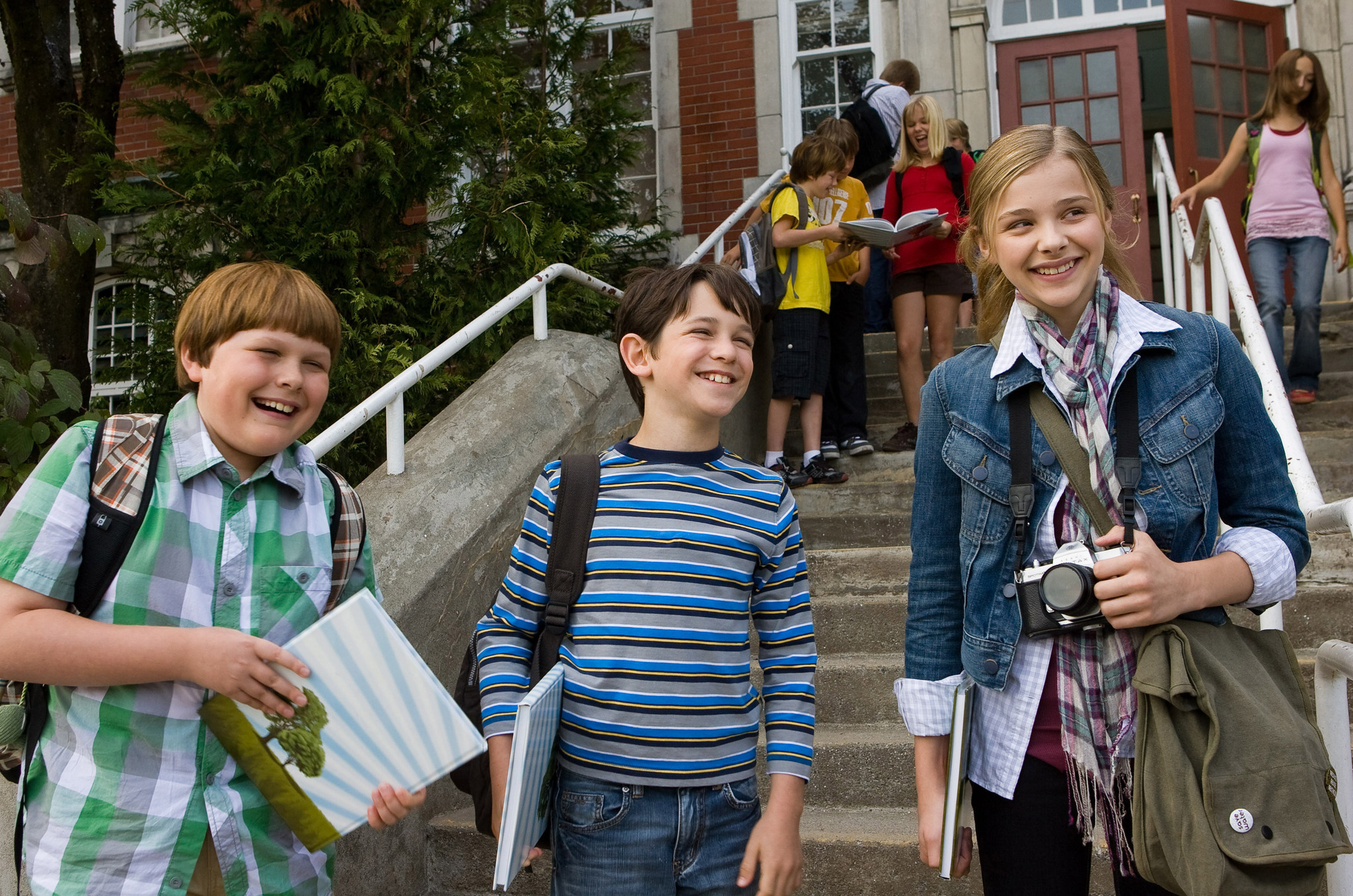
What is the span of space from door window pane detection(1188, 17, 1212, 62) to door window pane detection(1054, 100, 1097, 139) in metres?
0.88

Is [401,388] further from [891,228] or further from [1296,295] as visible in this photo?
[1296,295]

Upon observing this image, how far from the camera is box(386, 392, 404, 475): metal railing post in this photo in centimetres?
345

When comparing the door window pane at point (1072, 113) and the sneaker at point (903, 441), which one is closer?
the sneaker at point (903, 441)

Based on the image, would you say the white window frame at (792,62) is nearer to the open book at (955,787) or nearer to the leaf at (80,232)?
the leaf at (80,232)

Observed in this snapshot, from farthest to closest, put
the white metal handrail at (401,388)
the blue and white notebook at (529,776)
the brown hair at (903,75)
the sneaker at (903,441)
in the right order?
the brown hair at (903,75)
the sneaker at (903,441)
the white metal handrail at (401,388)
the blue and white notebook at (529,776)

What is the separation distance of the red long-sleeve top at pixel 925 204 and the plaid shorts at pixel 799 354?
0.66 m

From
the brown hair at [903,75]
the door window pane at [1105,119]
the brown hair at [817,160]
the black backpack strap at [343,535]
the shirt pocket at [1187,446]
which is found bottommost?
the black backpack strap at [343,535]

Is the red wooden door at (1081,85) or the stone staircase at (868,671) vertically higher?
the red wooden door at (1081,85)

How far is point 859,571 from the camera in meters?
4.46

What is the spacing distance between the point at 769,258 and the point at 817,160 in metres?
0.57

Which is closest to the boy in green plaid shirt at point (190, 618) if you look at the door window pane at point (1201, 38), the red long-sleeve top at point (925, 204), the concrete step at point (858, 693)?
the concrete step at point (858, 693)

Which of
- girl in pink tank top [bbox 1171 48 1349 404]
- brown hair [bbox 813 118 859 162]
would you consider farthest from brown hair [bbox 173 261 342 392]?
girl in pink tank top [bbox 1171 48 1349 404]

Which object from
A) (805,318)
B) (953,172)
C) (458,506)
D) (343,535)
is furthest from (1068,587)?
(953,172)

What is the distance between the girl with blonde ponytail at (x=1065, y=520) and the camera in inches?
63.5
